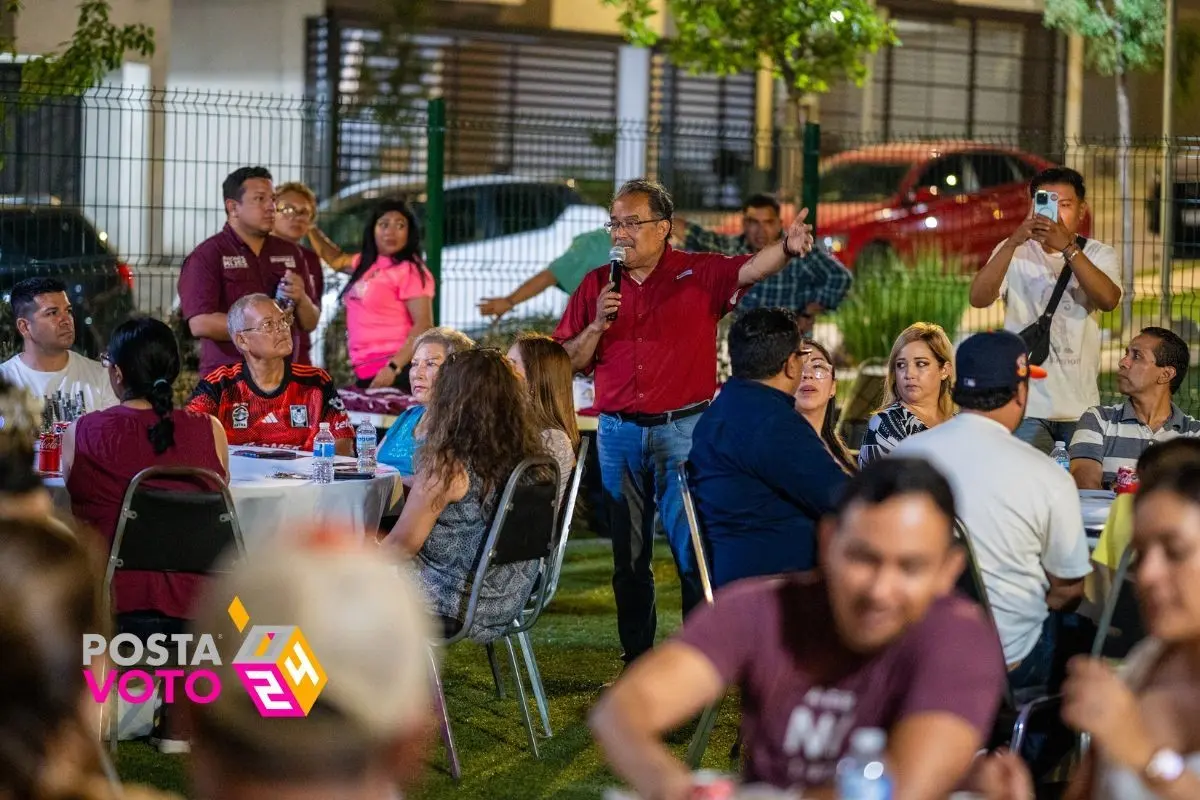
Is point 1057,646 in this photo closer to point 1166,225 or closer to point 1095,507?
point 1095,507

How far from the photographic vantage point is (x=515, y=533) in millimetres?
5367

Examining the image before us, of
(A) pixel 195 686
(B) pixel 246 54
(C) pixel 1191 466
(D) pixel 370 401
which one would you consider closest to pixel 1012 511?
(C) pixel 1191 466

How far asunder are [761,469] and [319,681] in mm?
3551

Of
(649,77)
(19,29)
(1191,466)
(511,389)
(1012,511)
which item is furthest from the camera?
(649,77)

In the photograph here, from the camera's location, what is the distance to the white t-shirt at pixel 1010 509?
14.3ft

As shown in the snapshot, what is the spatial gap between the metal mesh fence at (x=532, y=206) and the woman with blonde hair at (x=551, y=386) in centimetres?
360

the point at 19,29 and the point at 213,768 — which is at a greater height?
the point at 19,29

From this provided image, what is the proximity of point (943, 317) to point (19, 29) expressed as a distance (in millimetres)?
6921

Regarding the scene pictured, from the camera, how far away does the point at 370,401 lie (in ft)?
27.8

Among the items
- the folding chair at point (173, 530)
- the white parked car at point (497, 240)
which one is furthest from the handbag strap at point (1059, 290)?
the white parked car at point (497, 240)

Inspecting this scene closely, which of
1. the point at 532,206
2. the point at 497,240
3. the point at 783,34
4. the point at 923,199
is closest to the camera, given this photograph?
the point at 497,240

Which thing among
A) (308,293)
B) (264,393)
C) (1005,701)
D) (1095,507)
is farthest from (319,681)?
(308,293)

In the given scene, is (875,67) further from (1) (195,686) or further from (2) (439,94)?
(1) (195,686)

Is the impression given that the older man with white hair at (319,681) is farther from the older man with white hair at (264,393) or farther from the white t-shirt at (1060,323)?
the white t-shirt at (1060,323)
